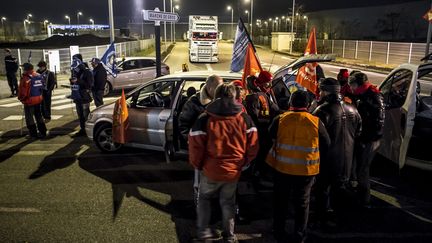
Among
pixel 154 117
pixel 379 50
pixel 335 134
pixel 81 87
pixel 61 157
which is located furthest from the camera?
pixel 379 50

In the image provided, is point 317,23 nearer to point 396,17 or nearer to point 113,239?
point 396,17

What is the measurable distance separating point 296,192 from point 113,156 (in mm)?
4409

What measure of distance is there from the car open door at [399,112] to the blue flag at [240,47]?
260 centimetres

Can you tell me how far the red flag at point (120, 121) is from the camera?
6.92 m

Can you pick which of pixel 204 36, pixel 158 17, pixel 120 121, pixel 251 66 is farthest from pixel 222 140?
pixel 204 36

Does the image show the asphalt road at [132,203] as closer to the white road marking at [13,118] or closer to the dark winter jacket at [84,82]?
the dark winter jacket at [84,82]

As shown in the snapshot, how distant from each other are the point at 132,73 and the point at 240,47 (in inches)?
419

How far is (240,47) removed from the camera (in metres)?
7.28

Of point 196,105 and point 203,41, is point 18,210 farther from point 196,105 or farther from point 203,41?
point 203,41

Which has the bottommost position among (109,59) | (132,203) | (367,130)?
(132,203)

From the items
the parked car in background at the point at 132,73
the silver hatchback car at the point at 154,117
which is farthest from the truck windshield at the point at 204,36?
the silver hatchback car at the point at 154,117

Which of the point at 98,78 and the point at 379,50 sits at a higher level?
the point at 379,50

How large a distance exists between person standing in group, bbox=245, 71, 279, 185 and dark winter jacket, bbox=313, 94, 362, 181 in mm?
821

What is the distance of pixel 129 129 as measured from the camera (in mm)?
7195
